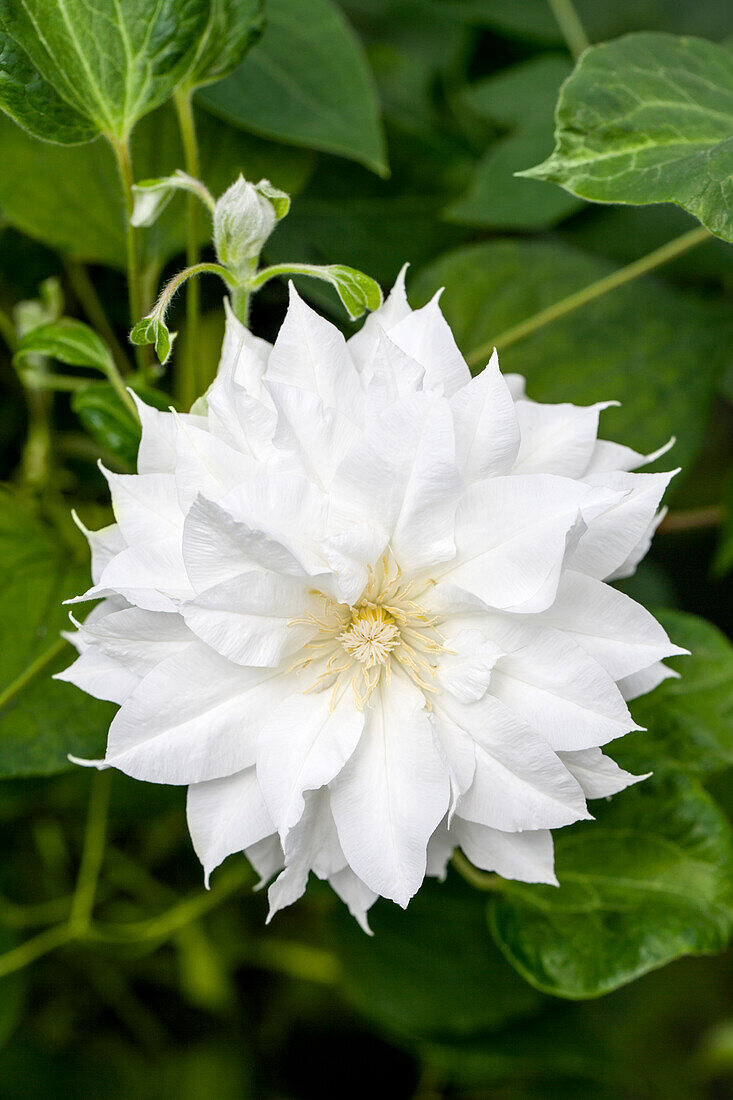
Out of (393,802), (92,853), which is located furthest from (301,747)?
(92,853)

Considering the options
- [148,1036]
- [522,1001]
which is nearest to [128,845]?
[148,1036]

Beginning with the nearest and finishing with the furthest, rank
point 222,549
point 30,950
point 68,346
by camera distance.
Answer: point 222,549 → point 68,346 → point 30,950

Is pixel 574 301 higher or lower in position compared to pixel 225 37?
lower

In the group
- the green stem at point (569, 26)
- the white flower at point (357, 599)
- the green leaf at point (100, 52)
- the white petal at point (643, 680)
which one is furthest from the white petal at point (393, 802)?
the green stem at point (569, 26)

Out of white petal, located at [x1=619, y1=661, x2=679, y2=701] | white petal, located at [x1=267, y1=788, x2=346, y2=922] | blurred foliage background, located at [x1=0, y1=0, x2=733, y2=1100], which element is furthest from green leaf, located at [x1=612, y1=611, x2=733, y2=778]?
white petal, located at [x1=267, y1=788, x2=346, y2=922]

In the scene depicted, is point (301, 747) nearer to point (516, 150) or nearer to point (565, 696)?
point (565, 696)

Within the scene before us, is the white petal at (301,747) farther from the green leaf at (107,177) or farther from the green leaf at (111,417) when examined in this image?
the green leaf at (107,177)
